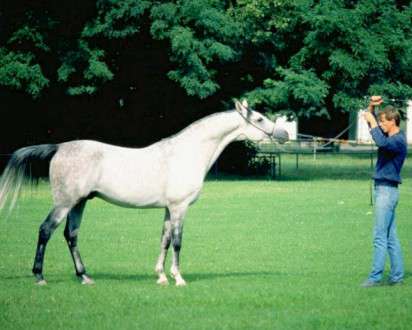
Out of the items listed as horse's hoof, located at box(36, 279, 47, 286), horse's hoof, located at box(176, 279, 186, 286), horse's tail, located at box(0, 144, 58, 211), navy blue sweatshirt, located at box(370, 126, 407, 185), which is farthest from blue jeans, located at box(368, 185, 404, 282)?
horse's tail, located at box(0, 144, 58, 211)

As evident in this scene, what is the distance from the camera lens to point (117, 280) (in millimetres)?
13242

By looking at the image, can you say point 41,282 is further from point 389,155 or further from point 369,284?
point 389,155

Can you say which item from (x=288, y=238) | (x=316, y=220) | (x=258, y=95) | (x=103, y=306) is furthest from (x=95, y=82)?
(x=103, y=306)

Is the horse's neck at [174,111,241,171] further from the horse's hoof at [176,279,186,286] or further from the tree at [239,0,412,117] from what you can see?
the tree at [239,0,412,117]

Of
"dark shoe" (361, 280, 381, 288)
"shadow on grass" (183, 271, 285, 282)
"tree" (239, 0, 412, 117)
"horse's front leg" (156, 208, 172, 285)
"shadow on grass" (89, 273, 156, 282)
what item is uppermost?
"tree" (239, 0, 412, 117)

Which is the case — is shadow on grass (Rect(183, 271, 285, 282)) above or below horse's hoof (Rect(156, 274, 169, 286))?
below

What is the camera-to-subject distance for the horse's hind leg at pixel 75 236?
42.4 ft

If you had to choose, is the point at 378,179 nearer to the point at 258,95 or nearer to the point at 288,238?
the point at 288,238

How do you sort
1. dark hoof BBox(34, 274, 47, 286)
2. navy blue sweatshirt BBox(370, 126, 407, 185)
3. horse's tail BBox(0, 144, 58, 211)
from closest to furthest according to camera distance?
navy blue sweatshirt BBox(370, 126, 407, 185) < dark hoof BBox(34, 274, 47, 286) < horse's tail BBox(0, 144, 58, 211)

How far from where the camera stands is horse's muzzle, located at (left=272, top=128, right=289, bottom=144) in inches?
539

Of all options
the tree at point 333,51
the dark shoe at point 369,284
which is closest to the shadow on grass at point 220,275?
the dark shoe at point 369,284

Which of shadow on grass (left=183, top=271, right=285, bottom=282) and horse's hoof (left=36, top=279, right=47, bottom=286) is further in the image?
shadow on grass (left=183, top=271, right=285, bottom=282)

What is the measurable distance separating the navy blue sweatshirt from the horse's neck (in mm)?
2282

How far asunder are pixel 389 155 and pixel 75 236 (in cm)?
474
